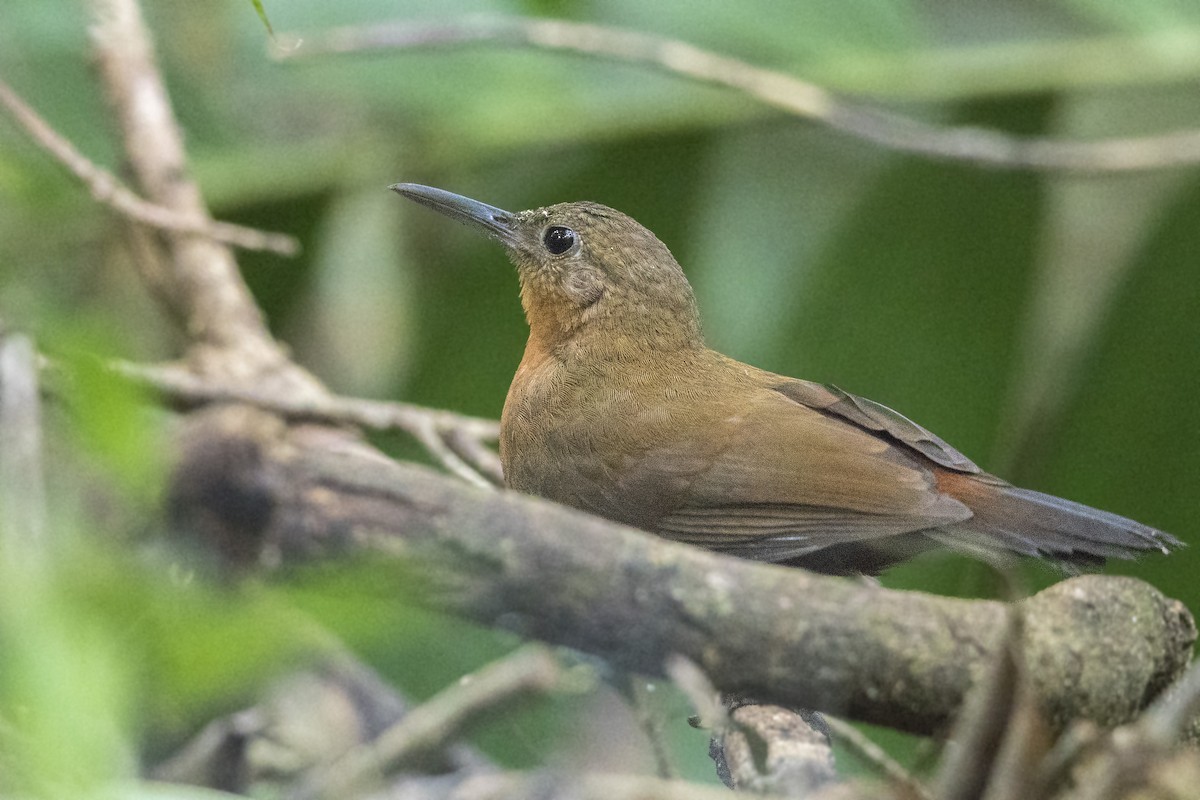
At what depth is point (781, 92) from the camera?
12.8 feet

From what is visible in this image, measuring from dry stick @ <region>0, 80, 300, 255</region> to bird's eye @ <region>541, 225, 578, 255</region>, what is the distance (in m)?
0.67

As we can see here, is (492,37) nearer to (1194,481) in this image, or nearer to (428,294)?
(428,294)

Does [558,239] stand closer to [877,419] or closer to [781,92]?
[781,92]

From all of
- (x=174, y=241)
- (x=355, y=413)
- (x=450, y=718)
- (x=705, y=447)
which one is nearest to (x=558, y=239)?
(x=355, y=413)

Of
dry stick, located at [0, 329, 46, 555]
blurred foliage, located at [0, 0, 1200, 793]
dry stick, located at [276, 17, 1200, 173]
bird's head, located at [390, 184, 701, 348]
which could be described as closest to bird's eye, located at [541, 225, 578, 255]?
bird's head, located at [390, 184, 701, 348]

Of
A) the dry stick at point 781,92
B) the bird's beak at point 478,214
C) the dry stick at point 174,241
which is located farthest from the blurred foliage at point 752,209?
the bird's beak at point 478,214

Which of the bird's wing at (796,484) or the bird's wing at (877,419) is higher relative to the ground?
the bird's wing at (877,419)

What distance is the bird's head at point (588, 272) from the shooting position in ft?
11.5

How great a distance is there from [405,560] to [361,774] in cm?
30

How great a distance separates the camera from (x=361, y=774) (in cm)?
178

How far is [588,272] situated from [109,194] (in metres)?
1.24

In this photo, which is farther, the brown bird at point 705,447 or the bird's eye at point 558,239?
the bird's eye at point 558,239

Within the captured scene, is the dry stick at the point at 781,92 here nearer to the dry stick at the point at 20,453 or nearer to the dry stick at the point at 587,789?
the dry stick at the point at 20,453

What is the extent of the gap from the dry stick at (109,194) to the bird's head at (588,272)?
0.48 meters
